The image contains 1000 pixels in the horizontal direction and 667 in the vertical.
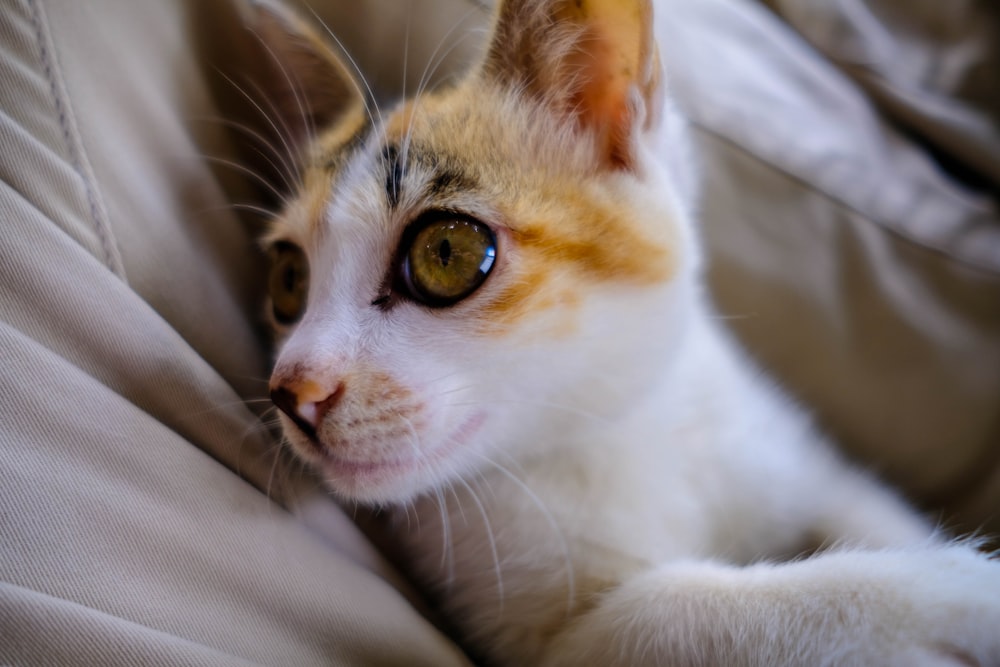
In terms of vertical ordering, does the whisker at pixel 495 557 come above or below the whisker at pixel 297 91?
below

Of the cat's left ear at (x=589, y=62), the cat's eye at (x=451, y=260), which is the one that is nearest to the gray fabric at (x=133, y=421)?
the cat's eye at (x=451, y=260)

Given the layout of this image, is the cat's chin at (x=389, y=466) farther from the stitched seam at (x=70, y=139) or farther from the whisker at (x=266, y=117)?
the whisker at (x=266, y=117)

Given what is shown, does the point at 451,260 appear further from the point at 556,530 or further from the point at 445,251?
the point at 556,530

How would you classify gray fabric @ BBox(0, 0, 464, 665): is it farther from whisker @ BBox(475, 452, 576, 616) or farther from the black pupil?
the black pupil

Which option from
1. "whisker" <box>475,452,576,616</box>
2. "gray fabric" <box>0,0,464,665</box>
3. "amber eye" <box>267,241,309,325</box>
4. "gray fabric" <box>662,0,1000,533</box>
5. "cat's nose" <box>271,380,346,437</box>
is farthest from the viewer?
"gray fabric" <box>662,0,1000,533</box>

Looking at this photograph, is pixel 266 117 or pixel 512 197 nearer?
pixel 512 197

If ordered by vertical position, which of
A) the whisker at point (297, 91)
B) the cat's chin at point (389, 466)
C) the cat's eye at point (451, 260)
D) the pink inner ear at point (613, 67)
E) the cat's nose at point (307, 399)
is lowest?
the cat's chin at point (389, 466)

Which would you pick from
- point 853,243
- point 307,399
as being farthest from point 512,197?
point 853,243

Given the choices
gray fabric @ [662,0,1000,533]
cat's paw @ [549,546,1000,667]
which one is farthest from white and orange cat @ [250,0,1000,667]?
gray fabric @ [662,0,1000,533]
